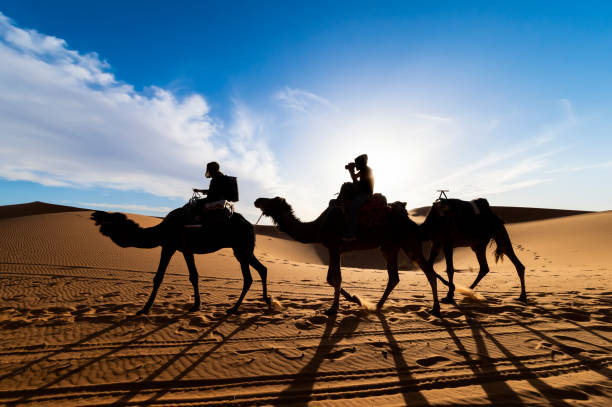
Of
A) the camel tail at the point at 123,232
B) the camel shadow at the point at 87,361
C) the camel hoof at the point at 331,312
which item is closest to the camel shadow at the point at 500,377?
the camel hoof at the point at 331,312

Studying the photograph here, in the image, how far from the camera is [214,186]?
6602mm

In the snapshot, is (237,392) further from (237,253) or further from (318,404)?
(237,253)

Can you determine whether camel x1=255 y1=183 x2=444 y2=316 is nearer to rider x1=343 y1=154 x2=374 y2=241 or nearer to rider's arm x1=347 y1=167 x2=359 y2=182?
rider x1=343 y1=154 x2=374 y2=241

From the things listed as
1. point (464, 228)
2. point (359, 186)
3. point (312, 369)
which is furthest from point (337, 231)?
point (464, 228)

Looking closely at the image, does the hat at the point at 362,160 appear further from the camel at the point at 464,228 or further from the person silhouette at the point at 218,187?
the person silhouette at the point at 218,187

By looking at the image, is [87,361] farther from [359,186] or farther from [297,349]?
[359,186]

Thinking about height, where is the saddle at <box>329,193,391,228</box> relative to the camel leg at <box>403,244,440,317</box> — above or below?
above

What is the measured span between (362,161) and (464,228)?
3718 millimetres

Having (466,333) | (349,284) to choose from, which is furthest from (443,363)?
(349,284)

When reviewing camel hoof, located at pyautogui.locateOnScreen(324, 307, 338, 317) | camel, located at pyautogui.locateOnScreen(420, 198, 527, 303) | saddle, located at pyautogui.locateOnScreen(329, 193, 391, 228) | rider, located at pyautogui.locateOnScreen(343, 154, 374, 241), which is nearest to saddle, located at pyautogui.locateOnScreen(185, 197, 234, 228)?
saddle, located at pyautogui.locateOnScreen(329, 193, 391, 228)

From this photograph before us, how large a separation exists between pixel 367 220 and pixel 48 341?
541 cm

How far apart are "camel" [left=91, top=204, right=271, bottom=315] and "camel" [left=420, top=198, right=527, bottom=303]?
14.6 ft

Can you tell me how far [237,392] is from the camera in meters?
2.94

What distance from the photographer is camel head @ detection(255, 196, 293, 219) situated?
625 cm
